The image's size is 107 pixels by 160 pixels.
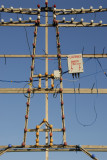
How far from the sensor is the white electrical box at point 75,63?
1037 cm

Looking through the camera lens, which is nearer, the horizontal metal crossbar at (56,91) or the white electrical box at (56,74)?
the horizontal metal crossbar at (56,91)

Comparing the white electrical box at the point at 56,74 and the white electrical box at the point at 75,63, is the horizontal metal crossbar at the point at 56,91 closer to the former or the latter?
the white electrical box at the point at 56,74

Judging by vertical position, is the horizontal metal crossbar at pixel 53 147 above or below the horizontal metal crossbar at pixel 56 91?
below

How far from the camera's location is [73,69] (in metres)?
10.4

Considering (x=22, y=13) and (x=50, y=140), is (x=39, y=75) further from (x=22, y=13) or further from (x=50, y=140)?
(x=22, y=13)

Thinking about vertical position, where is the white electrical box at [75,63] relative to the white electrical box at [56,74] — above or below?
above

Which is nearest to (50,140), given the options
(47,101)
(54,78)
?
(47,101)

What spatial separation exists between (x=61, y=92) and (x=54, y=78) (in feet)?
2.40

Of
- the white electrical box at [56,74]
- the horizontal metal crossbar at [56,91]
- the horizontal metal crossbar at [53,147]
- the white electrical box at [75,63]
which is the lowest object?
the horizontal metal crossbar at [53,147]

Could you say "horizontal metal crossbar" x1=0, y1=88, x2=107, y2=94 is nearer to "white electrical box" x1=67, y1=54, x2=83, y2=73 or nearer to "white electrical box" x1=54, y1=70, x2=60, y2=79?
"white electrical box" x1=54, y1=70, x2=60, y2=79

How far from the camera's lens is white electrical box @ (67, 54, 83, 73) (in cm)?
1037

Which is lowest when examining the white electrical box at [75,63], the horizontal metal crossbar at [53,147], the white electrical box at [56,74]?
the horizontal metal crossbar at [53,147]

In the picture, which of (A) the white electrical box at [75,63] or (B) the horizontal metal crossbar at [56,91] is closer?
(B) the horizontal metal crossbar at [56,91]

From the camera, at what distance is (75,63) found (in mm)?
10523
